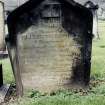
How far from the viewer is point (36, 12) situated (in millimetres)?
7707

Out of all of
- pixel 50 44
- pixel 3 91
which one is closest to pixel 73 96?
pixel 50 44

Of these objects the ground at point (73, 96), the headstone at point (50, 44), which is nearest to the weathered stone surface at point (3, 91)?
the ground at point (73, 96)

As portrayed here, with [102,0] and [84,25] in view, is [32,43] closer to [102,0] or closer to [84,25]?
[84,25]

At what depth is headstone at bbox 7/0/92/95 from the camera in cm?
766

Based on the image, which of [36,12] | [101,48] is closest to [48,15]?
[36,12]

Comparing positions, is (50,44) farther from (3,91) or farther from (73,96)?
(3,91)

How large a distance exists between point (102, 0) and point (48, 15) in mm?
40759

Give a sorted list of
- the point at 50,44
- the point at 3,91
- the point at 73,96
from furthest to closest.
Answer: the point at 3,91, the point at 50,44, the point at 73,96

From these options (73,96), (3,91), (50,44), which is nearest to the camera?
(73,96)

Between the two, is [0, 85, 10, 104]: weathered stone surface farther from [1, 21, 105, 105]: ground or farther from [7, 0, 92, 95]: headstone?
[7, 0, 92, 95]: headstone

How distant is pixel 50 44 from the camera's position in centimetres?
783

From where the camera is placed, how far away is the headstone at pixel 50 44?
7.66 metres

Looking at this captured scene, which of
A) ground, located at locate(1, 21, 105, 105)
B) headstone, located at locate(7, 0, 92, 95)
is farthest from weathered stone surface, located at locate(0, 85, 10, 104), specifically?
headstone, located at locate(7, 0, 92, 95)

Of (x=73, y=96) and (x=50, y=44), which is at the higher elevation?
(x=50, y=44)
